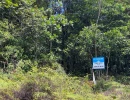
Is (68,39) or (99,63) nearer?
(99,63)

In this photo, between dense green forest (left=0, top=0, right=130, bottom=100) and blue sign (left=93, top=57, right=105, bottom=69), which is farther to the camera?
dense green forest (left=0, top=0, right=130, bottom=100)

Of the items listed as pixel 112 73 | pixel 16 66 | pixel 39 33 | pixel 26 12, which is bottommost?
pixel 112 73

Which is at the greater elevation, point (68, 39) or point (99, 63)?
point (68, 39)

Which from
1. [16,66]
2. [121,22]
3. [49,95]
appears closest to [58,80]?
[49,95]

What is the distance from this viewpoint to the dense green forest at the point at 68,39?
12.8 m

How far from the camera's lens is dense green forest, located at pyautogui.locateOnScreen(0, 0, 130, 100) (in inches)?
504

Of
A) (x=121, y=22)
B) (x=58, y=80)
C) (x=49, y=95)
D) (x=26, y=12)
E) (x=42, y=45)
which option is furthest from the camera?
(x=121, y=22)

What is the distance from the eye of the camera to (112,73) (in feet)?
56.2

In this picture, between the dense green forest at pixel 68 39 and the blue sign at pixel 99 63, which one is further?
the dense green forest at pixel 68 39

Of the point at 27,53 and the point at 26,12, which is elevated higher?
the point at 26,12

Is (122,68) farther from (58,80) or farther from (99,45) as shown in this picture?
(58,80)

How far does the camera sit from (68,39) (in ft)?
52.7

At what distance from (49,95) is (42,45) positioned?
823cm

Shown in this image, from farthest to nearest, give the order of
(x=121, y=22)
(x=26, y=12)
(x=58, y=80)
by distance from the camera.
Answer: (x=121, y=22) < (x=26, y=12) < (x=58, y=80)
